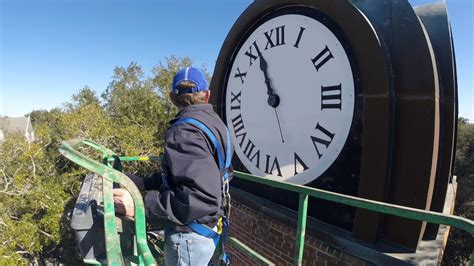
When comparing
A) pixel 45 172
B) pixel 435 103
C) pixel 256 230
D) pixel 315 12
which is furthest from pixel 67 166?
pixel 435 103

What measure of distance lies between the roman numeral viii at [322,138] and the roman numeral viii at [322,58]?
0.66 meters

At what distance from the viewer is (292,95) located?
4055 millimetres

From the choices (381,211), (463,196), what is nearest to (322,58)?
(381,211)

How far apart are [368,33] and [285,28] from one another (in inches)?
49.6

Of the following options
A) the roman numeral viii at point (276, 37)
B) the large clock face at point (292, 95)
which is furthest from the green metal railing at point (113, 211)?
the roman numeral viii at point (276, 37)

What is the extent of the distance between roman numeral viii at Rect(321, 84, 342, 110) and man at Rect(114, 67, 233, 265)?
176 cm

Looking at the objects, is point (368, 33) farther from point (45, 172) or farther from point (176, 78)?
point (45, 172)

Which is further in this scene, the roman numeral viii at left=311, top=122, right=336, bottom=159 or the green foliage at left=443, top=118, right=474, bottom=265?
the green foliage at left=443, top=118, right=474, bottom=265

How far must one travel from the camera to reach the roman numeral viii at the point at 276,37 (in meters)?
4.23

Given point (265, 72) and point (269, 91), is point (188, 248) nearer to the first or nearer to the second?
point (269, 91)

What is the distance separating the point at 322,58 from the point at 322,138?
2.87ft

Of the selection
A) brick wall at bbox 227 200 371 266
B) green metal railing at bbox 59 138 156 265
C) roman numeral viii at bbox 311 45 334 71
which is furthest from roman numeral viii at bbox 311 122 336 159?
green metal railing at bbox 59 138 156 265

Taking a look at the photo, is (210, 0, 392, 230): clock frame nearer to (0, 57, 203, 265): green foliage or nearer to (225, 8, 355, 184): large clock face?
(225, 8, 355, 184): large clock face

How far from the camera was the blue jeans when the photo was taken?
1978mm
